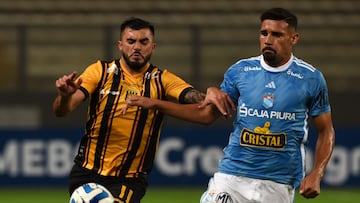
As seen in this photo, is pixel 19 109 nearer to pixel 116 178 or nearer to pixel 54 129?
pixel 54 129

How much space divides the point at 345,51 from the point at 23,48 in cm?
518

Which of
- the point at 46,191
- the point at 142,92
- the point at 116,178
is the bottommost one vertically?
the point at 46,191

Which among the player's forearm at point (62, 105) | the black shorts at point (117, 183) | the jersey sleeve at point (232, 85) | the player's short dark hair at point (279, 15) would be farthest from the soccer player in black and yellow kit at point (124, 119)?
the player's short dark hair at point (279, 15)

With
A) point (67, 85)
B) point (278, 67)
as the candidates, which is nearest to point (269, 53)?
point (278, 67)

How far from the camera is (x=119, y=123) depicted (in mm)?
8516

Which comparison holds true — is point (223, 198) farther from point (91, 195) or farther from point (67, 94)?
point (67, 94)

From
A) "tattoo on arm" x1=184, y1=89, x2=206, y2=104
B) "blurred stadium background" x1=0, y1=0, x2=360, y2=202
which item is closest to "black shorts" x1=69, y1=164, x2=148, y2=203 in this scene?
"tattoo on arm" x1=184, y1=89, x2=206, y2=104

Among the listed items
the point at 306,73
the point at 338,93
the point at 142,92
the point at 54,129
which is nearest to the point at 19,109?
the point at 54,129

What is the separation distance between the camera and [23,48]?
17453mm

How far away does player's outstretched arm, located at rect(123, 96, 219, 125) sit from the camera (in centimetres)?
802

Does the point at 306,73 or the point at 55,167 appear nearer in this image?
the point at 306,73

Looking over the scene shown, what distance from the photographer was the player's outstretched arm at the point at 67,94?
25.7 ft

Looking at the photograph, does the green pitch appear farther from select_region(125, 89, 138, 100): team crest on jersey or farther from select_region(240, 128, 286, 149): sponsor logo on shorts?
select_region(240, 128, 286, 149): sponsor logo on shorts

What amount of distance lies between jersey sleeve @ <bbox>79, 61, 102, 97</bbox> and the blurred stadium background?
7819mm
